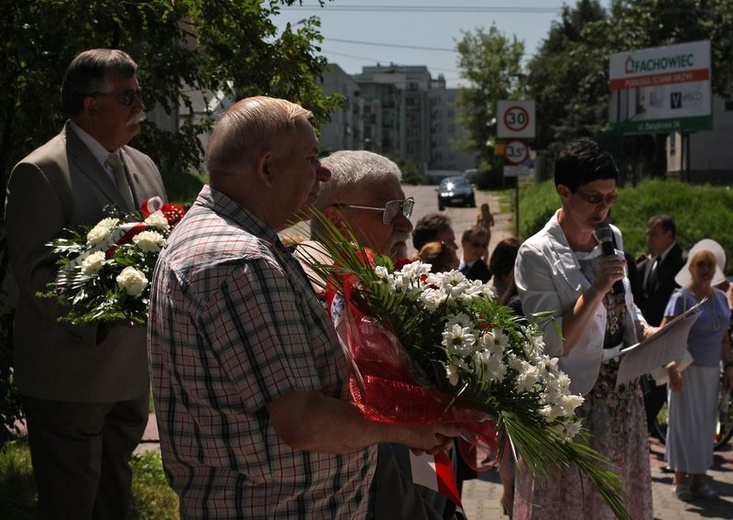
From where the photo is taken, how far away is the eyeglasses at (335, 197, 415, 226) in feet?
11.7

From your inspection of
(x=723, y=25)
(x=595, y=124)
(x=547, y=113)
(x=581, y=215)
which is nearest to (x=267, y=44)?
(x=581, y=215)

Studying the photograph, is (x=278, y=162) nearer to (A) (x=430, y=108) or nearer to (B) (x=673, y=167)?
(B) (x=673, y=167)

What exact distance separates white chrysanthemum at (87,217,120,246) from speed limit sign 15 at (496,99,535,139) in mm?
14788

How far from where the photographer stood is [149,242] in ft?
12.2

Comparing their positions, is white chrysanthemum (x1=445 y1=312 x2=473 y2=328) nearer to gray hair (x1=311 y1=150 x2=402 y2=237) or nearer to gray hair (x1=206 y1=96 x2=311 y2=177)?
gray hair (x1=206 y1=96 x2=311 y2=177)

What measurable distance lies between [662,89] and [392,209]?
36490 mm

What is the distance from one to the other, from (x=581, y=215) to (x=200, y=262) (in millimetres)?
2528

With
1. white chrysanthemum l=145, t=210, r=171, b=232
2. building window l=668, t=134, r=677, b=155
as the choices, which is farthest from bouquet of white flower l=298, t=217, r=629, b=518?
building window l=668, t=134, r=677, b=155

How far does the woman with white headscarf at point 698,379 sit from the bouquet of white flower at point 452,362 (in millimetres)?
5419

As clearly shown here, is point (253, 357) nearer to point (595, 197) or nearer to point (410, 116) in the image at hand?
point (595, 197)

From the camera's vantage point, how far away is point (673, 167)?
182 ft

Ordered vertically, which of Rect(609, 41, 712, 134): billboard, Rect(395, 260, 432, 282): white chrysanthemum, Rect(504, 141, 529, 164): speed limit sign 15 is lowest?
Rect(395, 260, 432, 282): white chrysanthemum

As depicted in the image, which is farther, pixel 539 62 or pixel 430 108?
pixel 430 108

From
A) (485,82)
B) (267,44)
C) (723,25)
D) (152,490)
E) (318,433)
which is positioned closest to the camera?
(318,433)
